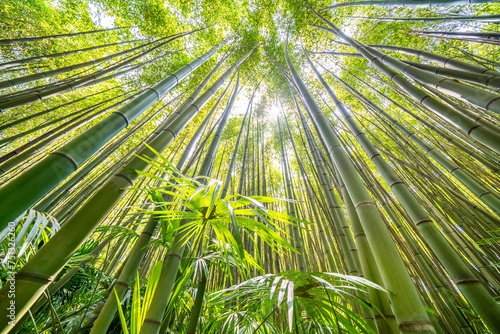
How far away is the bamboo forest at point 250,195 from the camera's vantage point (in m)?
0.70

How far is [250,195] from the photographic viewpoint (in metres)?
1.69

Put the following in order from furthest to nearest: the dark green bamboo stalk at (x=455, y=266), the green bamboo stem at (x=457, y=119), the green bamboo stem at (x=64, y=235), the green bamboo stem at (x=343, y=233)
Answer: the green bamboo stem at (x=343, y=233) → the green bamboo stem at (x=457, y=119) → the dark green bamboo stalk at (x=455, y=266) → the green bamboo stem at (x=64, y=235)

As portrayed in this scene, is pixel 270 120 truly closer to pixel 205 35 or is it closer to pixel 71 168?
pixel 205 35

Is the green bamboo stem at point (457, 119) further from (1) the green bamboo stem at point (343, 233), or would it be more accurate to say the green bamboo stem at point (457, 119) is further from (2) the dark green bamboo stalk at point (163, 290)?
(2) the dark green bamboo stalk at point (163, 290)

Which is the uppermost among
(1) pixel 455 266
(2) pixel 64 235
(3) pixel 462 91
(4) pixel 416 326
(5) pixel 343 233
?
(3) pixel 462 91

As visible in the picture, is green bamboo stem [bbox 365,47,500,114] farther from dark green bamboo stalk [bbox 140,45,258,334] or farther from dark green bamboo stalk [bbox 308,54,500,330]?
dark green bamboo stalk [bbox 140,45,258,334]

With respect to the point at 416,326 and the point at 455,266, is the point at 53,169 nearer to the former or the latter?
the point at 416,326

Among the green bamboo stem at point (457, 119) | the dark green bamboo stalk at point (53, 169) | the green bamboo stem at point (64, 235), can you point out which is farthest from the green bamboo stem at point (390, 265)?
the dark green bamboo stalk at point (53, 169)

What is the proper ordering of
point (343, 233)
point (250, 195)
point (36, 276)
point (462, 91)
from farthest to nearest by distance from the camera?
point (250, 195) < point (343, 233) < point (462, 91) < point (36, 276)

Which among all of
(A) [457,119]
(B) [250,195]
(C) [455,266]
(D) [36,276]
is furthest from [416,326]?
(B) [250,195]

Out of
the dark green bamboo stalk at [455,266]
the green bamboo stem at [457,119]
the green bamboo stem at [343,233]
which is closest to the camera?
the dark green bamboo stalk at [455,266]

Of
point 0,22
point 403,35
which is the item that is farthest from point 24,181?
point 403,35

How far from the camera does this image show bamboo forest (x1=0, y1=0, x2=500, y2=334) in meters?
0.70

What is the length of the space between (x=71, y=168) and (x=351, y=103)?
4.49 metres
